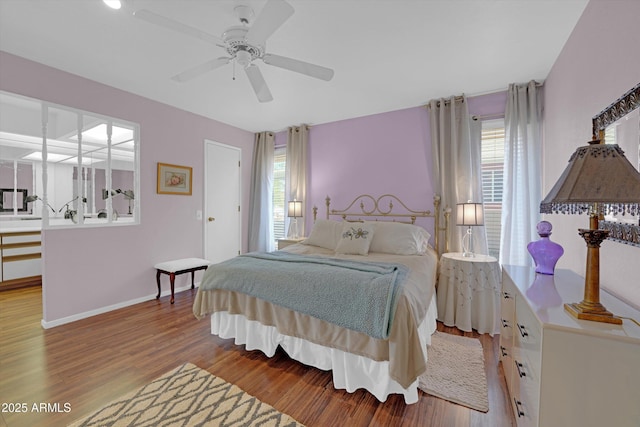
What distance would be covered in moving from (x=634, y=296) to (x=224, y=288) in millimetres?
2548

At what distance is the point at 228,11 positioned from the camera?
190cm

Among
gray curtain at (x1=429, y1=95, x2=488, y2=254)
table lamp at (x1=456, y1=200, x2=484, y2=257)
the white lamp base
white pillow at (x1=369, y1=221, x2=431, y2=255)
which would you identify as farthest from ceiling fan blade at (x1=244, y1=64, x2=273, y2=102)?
the white lamp base

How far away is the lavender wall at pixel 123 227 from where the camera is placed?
272 centimetres

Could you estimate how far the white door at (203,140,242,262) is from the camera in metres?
4.34

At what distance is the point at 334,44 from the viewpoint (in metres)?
2.27

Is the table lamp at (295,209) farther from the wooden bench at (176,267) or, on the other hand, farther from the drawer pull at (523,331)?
the drawer pull at (523,331)

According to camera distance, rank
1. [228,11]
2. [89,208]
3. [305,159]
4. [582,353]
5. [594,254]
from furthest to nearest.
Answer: [305,159], [89,208], [228,11], [594,254], [582,353]

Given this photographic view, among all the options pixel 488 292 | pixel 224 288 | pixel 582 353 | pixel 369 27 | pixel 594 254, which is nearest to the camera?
pixel 582 353

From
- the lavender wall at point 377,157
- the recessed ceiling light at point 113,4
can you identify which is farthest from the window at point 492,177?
the recessed ceiling light at point 113,4

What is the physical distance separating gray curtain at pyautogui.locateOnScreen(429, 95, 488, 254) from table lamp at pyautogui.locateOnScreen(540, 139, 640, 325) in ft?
7.05

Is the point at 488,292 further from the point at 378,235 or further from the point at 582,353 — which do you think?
the point at 582,353

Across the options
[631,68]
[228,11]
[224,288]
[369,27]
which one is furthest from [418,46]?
[224,288]

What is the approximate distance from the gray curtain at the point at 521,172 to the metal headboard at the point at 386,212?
0.65 meters

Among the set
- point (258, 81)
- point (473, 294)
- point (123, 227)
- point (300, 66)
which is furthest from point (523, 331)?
point (123, 227)
